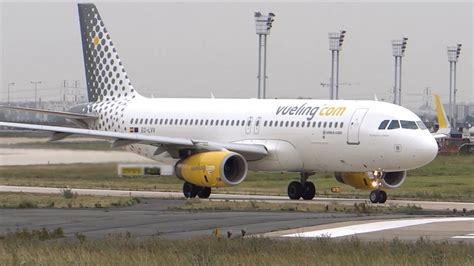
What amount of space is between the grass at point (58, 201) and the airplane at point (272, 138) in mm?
4280

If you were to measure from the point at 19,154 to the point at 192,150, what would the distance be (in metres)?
5.73

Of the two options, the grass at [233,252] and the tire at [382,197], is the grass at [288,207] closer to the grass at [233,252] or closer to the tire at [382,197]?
the tire at [382,197]

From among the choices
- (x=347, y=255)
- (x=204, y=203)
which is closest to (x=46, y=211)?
(x=204, y=203)

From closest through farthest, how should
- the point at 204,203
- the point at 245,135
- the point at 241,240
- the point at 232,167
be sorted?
the point at 241,240
the point at 204,203
the point at 232,167
the point at 245,135

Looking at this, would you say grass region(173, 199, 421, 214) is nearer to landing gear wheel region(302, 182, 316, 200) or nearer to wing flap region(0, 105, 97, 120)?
landing gear wheel region(302, 182, 316, 200)

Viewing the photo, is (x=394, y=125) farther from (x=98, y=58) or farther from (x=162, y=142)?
(x=98, y=58)

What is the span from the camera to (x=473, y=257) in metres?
19.4

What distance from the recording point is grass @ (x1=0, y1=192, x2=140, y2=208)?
33938mm

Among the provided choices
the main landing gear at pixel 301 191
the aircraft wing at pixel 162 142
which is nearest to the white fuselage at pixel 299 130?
the main landing gear at pixel 301 191

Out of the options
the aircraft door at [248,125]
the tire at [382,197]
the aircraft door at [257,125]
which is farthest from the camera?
the aircraft door at [248,125]

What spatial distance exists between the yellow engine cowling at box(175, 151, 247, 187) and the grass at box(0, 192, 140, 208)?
13.3 ft

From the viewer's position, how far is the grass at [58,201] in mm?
33938

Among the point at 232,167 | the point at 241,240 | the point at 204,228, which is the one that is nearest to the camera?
the point at 241,240

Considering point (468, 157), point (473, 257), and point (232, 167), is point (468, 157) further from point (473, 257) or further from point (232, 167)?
point (473, 257)
